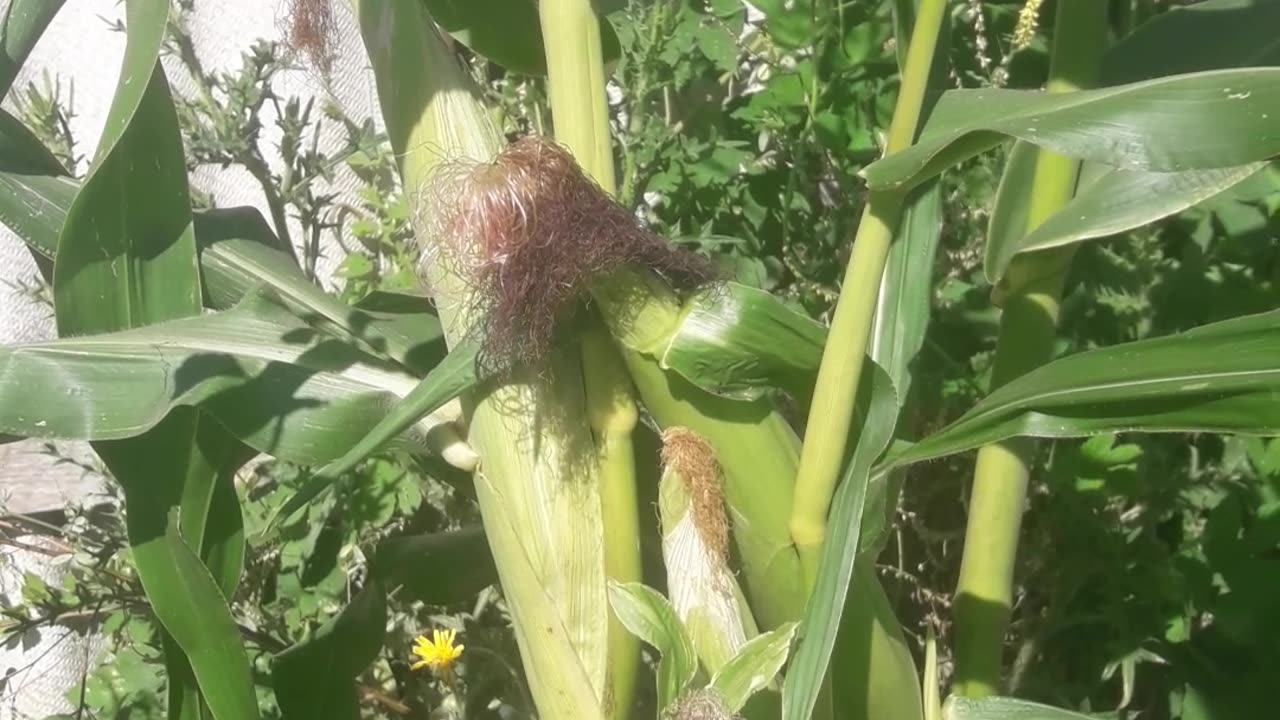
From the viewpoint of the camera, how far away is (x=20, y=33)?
1.75ft

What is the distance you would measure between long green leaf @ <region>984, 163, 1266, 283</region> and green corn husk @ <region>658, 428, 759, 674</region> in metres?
0.20

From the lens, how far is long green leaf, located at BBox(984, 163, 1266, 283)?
520 mm

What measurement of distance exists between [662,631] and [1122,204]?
324 millimetres

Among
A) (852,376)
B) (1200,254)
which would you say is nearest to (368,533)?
(852,376)

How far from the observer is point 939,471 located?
2.95ft

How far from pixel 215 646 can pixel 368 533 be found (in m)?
0.35

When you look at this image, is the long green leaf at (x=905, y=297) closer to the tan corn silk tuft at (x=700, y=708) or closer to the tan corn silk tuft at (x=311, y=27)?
the tan corn silk tuft at (x=700, y=708)

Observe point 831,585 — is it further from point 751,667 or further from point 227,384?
point 227,384

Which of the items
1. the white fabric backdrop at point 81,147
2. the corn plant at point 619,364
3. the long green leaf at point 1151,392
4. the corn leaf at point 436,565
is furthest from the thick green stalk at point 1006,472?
the white fabric backdrop at point 81,147

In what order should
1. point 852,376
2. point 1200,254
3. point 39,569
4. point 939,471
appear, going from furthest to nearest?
point 39,569, point 939,471, point 1200,254, point 852,376

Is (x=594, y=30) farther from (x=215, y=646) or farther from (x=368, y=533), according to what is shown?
(x=368, y=533)

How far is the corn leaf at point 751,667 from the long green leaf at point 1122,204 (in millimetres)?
235

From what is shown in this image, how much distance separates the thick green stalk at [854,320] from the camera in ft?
1.46

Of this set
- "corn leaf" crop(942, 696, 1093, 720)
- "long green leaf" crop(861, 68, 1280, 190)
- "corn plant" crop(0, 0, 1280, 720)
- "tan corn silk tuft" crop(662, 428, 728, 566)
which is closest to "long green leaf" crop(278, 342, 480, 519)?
"corn plant" crop(0, 0, 1280, 720)
